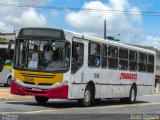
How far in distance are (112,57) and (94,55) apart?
6.84 feet

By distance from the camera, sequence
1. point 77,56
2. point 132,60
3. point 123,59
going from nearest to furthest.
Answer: point 77,56 → point 123,59 → point 132,60

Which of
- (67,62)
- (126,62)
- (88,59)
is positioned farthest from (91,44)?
(126,62)

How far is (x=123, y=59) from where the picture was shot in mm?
25578

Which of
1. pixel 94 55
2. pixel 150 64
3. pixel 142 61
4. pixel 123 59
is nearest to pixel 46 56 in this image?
pixel 94 55

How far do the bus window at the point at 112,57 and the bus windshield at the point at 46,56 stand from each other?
13.3ft

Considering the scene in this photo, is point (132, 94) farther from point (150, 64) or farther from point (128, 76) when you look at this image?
point (150, 64)

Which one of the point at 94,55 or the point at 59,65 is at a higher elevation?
the point at 94,55

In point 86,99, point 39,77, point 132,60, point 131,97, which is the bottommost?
point 131,97

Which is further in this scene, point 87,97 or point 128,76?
point 128,76

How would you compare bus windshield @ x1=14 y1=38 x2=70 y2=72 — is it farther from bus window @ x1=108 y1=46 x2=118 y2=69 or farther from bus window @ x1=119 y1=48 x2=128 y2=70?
bus window @ x1=119 y1=48 x2=128 y2=70

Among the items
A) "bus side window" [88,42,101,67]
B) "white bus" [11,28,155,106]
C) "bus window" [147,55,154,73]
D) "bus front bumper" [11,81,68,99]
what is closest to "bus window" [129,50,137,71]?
"bus window" [147,55,154,73]

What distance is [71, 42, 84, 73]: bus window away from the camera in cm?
2053

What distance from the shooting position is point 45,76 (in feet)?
66.1

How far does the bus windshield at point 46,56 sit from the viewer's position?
795 inches
